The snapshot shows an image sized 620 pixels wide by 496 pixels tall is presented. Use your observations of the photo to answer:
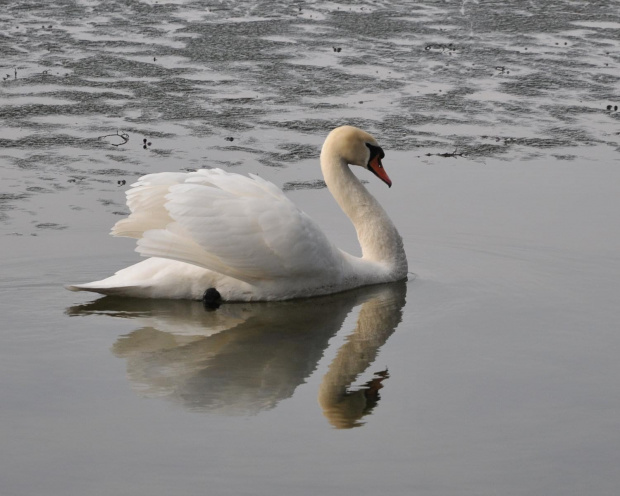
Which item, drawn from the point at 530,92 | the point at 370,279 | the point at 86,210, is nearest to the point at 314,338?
the point at 370,279

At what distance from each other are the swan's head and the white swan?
34.0 inches

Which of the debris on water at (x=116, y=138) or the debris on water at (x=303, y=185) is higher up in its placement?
the debris on water at (x=116, y=138)

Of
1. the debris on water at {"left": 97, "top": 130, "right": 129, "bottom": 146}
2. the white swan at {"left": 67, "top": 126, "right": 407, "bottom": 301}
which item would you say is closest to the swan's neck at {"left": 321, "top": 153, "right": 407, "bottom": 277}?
the white swan at {"left": 67, "top": 126, "right": 407, "bottom": 301}

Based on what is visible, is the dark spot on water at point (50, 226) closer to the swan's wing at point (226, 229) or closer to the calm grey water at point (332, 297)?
the calm grey water at point (332, 297)

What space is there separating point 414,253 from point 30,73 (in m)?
6.08

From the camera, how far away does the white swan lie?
303 inches

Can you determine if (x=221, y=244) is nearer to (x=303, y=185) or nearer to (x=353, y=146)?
(x=353, y=146)

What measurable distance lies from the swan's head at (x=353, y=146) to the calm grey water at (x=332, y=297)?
65 centimetres

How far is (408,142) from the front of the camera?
1136 cm

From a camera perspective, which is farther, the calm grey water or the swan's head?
the swan's head

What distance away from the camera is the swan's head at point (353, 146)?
8.80 meters

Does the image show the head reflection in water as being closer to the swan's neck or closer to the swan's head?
the swan's neck

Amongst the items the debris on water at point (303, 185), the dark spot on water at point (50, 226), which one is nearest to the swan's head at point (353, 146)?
the debris on water at point (303, 185)

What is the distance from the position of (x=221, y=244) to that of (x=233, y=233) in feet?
0.33
